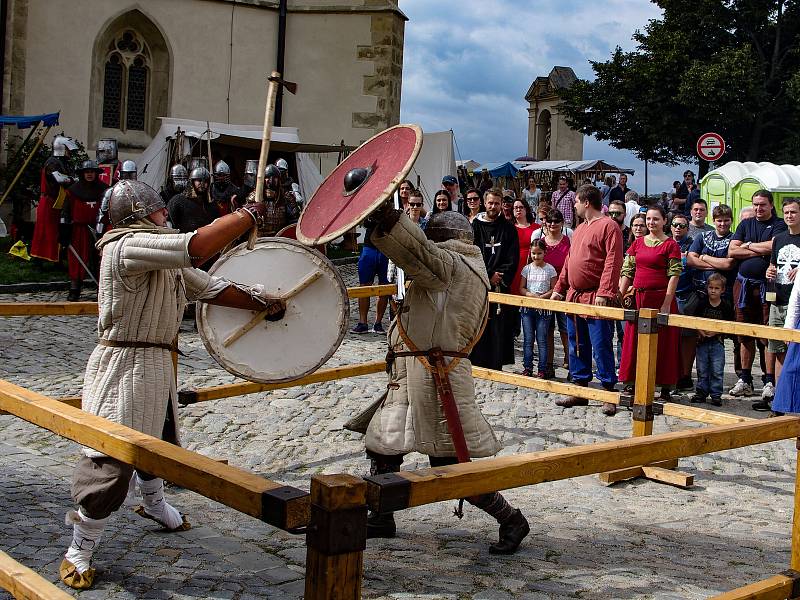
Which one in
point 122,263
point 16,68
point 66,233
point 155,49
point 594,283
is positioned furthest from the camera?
point 155,49

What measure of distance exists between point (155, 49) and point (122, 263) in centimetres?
1831

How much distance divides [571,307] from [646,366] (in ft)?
2.50

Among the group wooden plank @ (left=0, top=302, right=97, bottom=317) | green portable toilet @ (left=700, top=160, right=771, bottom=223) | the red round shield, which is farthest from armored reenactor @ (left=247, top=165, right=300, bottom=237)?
the red round shield

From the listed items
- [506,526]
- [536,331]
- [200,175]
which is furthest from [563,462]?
[200,175]

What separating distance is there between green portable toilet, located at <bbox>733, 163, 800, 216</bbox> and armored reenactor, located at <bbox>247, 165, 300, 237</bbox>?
23.7 feet

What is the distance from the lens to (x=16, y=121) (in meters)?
16.8

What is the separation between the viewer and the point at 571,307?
6891 millimetres

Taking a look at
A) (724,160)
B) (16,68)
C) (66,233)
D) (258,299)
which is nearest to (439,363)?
(258,299)

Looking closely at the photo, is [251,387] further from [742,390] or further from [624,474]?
[742,390]

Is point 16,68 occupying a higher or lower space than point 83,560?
higher

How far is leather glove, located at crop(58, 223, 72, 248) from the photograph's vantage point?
12820mm

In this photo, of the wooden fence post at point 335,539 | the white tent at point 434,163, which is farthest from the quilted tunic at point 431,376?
the white tent at point 434,163

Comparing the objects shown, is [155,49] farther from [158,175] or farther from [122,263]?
[122,263]

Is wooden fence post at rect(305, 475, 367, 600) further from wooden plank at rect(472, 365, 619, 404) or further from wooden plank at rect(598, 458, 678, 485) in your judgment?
wooden plank at rect(472, 365, 619, 404)
